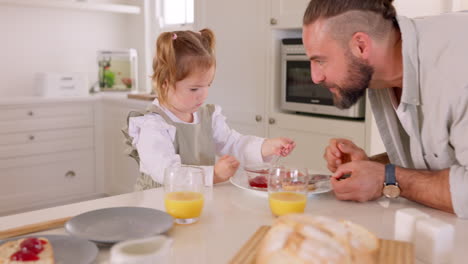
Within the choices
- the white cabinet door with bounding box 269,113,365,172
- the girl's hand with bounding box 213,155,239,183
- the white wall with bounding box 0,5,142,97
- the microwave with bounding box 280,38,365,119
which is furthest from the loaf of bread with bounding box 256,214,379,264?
the white wall with bounding box 0,5,142,97

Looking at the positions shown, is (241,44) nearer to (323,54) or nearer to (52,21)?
(323,54)

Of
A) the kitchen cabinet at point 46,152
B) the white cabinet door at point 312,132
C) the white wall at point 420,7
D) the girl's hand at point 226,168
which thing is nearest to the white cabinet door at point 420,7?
the white wall at point 420,7

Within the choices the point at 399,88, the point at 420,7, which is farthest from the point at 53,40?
the point at 399,88

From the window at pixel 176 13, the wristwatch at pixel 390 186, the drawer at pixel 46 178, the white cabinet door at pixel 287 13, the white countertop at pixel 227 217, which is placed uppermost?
the window at pixel 176 13

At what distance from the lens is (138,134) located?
5.29ft

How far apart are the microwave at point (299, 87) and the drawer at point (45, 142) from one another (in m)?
1.95

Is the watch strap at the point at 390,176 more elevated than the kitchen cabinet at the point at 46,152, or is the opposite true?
the watch strap at the point at 390,176

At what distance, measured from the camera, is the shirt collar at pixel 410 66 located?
1.26m

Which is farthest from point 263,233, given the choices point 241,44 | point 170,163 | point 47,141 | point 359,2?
point 47,141

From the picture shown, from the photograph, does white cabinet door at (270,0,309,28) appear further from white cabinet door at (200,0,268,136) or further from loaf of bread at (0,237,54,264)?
loaf of bread at (0,237,54,264)

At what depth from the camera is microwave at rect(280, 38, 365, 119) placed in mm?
2699

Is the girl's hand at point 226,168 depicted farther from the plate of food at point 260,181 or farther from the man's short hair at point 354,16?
the man's short hair at point 354,16

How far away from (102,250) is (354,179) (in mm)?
645

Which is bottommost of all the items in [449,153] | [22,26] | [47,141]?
[47,141]
